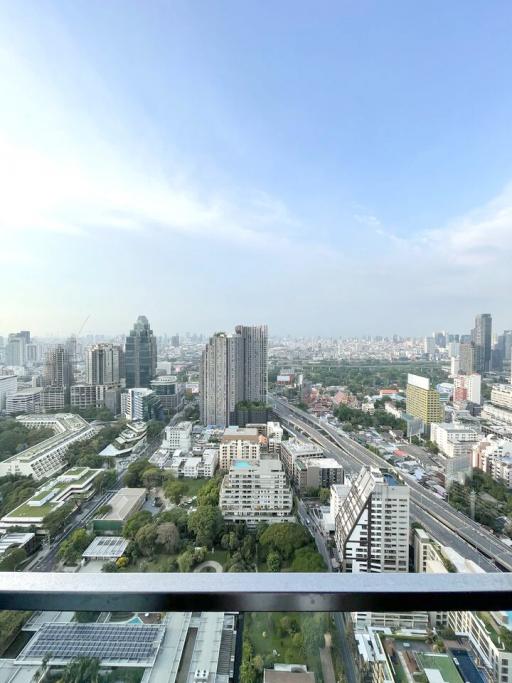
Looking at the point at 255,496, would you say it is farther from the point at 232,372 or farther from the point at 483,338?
the point at 483,338

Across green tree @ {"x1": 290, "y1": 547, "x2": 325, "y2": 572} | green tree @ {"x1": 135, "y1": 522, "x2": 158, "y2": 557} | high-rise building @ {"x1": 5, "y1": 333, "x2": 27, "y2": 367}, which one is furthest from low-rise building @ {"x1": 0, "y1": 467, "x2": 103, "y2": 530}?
green tree @ {"x1": 290, "y1": 547, "x2": 325, "y2": 572}

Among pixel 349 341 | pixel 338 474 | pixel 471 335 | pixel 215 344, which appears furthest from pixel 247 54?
pixel 349 341

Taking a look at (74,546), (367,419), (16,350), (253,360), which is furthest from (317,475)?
(16,350)

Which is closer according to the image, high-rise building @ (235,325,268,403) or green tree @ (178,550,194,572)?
green tree @ (178,550,194,572)

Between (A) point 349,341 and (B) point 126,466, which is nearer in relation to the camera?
(B) point 126,466

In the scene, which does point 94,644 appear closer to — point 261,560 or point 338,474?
point 261,560

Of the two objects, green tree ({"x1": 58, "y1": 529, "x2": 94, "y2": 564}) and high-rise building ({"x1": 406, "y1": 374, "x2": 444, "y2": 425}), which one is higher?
high-rise building ({"x1": 406, "y1": 374, "x2": 444, "y2": 425})

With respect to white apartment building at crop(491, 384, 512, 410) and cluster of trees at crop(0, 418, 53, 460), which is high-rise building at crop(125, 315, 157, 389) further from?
white apartment building at crop(491, 384, 512, 410)
